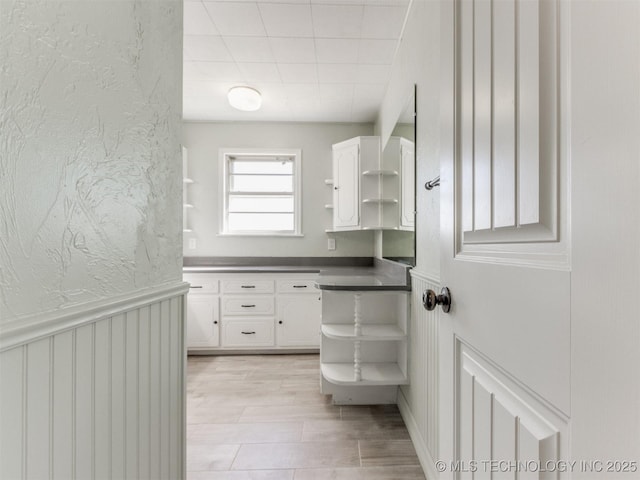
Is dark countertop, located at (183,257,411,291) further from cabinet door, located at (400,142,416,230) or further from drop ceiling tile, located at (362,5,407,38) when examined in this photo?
drop ceiling tile, located at (362,5,407,38)

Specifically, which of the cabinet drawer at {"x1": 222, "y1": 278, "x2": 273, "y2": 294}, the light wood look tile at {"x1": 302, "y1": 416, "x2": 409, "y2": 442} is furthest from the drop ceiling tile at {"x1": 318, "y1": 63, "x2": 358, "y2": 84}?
the light wood look tile at {"x1": 302, "y1": 416, "x2": 409, "y2": 442}

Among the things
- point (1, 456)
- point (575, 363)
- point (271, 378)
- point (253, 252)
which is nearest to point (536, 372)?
point (575, 363)

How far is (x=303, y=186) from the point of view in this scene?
A: 350cm

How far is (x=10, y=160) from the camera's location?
513 millimetres

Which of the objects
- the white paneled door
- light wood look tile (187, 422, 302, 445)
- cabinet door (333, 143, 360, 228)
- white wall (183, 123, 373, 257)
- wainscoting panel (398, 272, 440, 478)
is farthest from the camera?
white wall (183, 123, 373, 257)

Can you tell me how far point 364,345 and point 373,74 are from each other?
6.67 ft

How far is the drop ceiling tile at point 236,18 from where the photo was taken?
1.70 metres

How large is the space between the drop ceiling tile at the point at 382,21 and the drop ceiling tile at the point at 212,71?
1028 millimetres

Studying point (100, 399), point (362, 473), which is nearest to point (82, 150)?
point (100, 399)

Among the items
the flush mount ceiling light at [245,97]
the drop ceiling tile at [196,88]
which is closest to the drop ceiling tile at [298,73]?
the flush mount ceiling light at [245,97]

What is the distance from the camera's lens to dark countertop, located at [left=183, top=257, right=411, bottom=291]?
1.90 metres

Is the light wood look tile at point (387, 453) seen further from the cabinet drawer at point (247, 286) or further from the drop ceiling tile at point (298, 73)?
the drop ceiling tile at point (298, 73)

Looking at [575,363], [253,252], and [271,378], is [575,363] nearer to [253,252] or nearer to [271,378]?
[271,378]

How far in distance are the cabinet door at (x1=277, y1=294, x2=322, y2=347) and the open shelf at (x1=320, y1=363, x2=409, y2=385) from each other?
101 cm
